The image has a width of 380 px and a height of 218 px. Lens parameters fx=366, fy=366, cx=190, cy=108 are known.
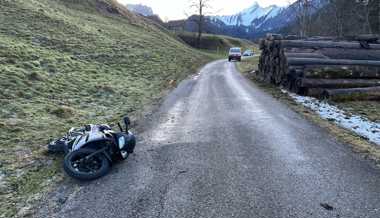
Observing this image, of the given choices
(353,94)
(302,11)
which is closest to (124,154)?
(353,94)

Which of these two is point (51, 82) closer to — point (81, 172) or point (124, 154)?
point (124, 154)

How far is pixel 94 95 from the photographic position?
14.9m

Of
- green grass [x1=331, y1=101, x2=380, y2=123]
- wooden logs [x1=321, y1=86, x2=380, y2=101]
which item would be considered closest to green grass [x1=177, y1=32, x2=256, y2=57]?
wooden logs [x1=321, y1=86, x2=380, y2=101]

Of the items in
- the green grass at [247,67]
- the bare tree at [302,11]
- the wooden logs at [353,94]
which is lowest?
the green grass at [247,67]

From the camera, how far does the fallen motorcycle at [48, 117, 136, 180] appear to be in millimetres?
6539

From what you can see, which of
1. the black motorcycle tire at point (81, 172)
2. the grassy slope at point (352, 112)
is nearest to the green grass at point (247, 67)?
the grassy slope at point (352, 112)

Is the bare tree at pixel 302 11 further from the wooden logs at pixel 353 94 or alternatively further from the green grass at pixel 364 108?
the green grass at pixel 364 108

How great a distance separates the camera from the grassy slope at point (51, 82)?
7.20 m

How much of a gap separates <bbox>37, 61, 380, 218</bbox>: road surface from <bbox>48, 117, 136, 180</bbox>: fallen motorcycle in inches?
9.0

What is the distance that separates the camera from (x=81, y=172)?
6.48 m

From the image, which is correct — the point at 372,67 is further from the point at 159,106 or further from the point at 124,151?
the point at 124,151

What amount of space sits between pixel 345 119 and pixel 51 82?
1119 cm

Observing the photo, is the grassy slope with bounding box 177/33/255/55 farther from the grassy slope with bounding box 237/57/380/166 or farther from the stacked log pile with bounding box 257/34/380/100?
the grassy slope with bounding box 237/57/380/166

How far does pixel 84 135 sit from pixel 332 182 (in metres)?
4.62
